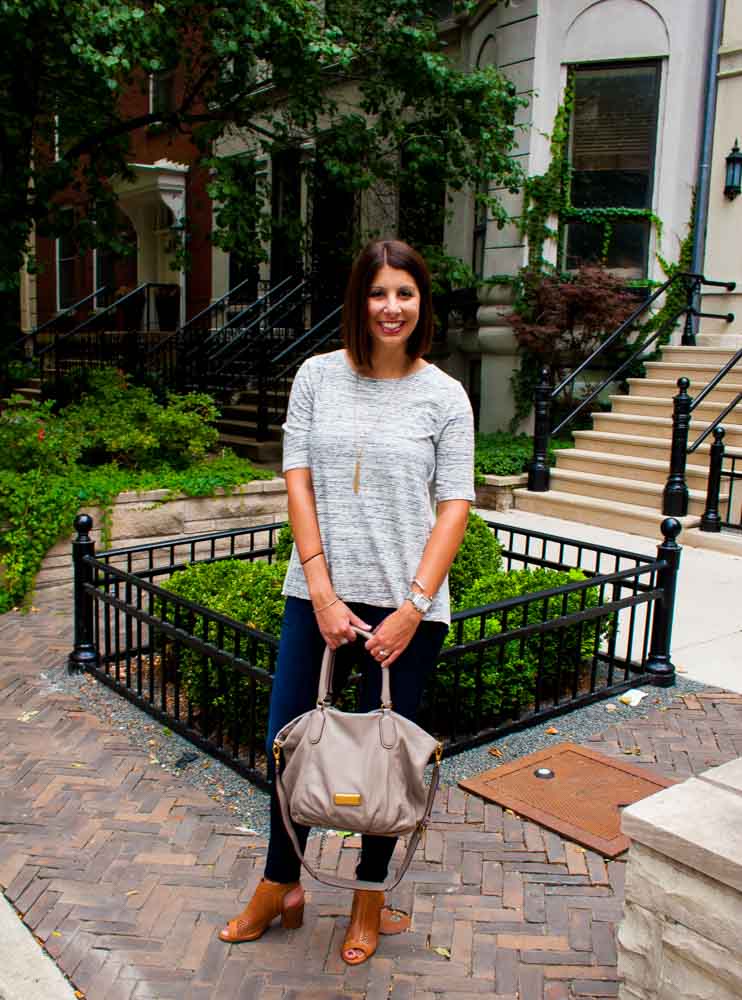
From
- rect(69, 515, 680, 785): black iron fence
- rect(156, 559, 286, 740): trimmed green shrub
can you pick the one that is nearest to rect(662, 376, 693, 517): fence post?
rect(69, 515, 680, 785): black iron fence

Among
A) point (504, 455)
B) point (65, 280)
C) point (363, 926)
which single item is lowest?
point (363, 926)

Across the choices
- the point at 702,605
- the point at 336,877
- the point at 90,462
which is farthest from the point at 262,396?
the point at 336,877

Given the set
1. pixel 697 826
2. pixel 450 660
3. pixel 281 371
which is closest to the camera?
pixel 697 826

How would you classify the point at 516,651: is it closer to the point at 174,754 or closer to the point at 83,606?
the point at 174,754

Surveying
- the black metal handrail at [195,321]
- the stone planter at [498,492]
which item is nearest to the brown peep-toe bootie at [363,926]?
the stone planter at [498,492]

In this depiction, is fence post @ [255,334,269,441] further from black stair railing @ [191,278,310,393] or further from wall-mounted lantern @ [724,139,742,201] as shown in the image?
wall-mounted lantern @ [724,139,742,201]

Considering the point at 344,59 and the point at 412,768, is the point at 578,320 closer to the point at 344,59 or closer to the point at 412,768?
the point at 344,59

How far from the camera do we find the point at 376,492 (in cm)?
256

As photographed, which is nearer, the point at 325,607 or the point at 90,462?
the point at 325,607

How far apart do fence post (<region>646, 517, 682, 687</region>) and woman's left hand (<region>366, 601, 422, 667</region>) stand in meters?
2.85

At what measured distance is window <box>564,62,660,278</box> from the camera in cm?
1180

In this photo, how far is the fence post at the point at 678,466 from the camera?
28.3 feet

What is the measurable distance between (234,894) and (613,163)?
11020mm

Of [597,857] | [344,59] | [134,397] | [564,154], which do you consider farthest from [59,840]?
[564,154]
